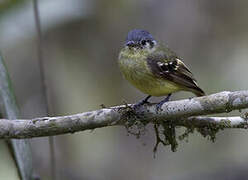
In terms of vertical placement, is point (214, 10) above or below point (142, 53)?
above

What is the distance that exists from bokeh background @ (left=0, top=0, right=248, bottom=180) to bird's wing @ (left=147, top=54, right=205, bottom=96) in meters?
2.45

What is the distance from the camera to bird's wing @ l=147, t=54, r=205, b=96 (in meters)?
4.12

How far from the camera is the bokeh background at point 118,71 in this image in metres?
6.65

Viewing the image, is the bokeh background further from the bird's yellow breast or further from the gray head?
the bird's yellow breast

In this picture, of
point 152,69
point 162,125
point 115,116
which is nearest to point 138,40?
point 152,69

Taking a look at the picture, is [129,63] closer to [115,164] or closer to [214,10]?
[115,164]

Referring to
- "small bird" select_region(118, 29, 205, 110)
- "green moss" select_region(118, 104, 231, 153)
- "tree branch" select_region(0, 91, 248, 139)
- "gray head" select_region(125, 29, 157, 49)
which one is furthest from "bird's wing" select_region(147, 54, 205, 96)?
"tree branch" select_region(0, 91, 248, 139)

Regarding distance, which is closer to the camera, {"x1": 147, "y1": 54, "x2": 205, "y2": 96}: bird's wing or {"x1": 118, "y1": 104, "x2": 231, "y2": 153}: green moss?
{"x1": 118, "y1": 104, "x2": 231, "y2": 153}: green moss

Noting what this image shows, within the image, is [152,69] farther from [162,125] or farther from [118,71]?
[118,71]

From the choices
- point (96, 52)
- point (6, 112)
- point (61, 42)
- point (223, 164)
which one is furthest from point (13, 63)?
point (6, 112)

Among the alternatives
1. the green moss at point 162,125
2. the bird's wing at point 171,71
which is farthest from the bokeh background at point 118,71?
the green moss at point 162,125

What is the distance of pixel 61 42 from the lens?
22.4 feet

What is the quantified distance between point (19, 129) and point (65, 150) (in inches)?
128

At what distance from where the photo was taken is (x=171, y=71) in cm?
420
